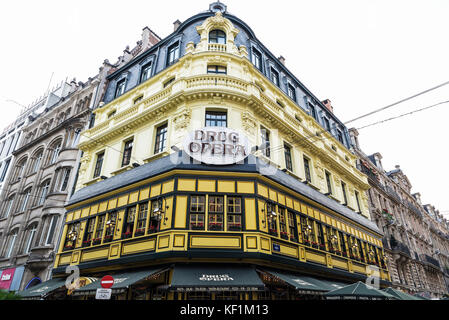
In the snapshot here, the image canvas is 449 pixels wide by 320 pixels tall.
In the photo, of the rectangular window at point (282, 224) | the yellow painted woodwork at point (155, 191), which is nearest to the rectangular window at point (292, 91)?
the rectangular window at point (282, 224)

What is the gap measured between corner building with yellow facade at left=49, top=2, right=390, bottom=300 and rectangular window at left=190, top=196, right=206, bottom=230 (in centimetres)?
5

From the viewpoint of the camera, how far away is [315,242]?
52.0 ft

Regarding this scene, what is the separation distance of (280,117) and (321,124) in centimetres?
912

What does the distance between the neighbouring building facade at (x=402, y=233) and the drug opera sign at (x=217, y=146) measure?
2107 cm

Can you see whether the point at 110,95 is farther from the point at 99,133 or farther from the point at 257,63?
the point at 257,63

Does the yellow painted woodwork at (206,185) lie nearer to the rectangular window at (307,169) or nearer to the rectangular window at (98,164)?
the rectangular window at (307,169)

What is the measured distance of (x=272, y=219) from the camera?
1327cm

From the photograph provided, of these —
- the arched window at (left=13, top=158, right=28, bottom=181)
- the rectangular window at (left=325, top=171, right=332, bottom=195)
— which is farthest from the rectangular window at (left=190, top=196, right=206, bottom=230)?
the arched window at (left=13, top=158, right=28, bottom=181)

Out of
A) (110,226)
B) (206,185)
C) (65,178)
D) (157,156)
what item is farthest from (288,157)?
(65,178)

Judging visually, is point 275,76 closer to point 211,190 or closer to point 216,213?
point 211,190

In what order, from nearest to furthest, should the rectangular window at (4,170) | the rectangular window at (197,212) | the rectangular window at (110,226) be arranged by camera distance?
the rectangular window at (197,212)
the rectangular window at (110,226)
the rectangular window at (4,170)

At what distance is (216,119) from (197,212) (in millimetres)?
5699

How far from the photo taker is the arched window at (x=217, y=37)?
1888 centimetres
